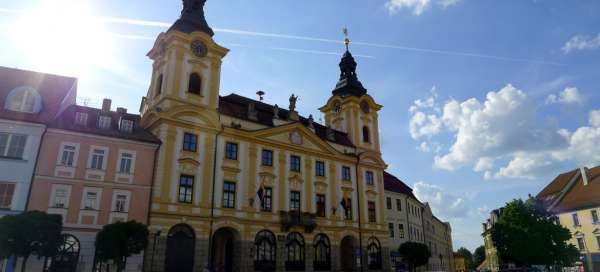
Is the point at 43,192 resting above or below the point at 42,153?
below

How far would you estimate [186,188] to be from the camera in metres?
32.2

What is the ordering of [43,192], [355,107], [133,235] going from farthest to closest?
[355,107]
[43,192]
[133,235]

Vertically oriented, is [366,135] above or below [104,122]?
above

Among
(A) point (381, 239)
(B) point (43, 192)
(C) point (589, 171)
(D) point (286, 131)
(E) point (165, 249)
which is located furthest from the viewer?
(C) point (589, 171)

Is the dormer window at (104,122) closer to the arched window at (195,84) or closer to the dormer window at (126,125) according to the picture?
the dormer window at (126,125)

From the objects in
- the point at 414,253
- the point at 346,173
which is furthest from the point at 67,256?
the point at 414,253

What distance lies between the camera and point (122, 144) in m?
30.0

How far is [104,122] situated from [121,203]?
6.04m

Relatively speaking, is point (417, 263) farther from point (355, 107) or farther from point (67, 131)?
point (67, 131)

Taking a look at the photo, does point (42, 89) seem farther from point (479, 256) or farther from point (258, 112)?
point (479, 256)

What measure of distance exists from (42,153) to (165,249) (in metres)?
9.89

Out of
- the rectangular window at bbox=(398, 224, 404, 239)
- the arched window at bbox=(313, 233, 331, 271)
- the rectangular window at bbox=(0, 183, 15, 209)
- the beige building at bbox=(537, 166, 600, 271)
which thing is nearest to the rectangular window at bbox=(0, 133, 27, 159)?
the rectangular window at bbox=(0, 183, 15, 209)

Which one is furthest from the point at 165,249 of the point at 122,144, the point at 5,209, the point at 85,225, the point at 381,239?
the point at 381,239

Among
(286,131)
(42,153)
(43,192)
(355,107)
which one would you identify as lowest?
(43,192)
